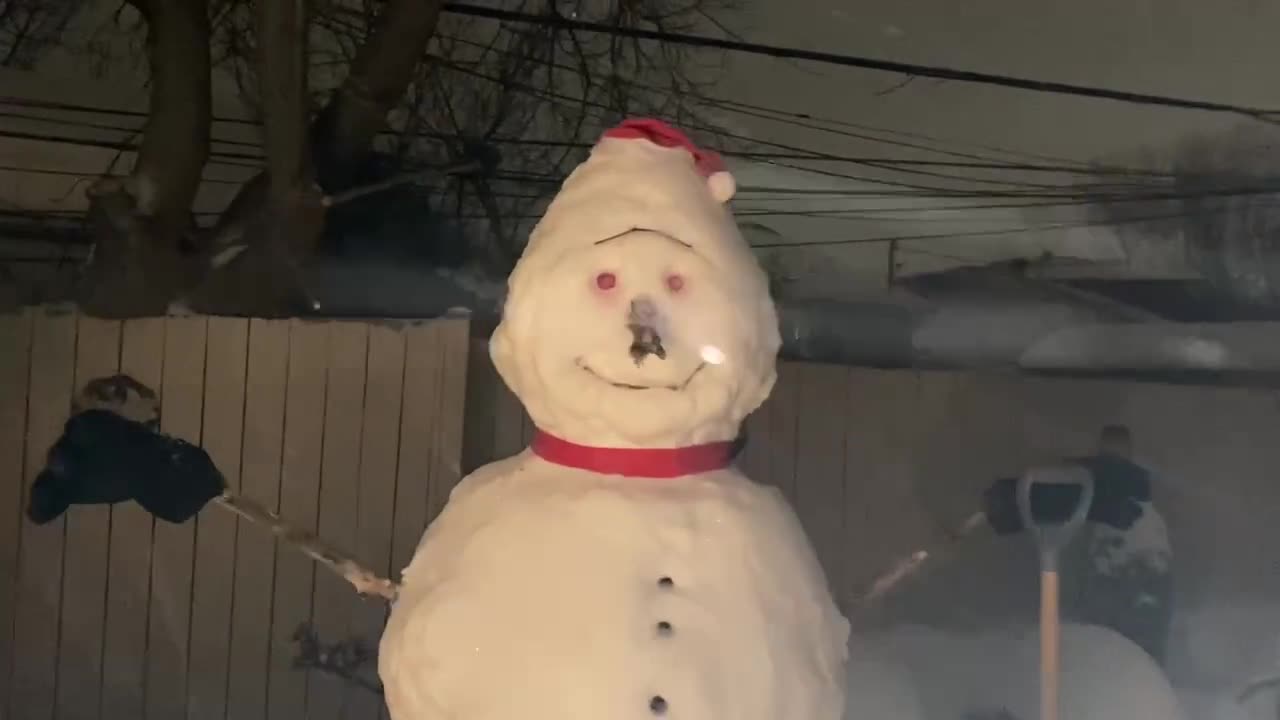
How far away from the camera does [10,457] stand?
793 millimetres

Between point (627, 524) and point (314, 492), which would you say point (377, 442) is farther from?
point (627, 524)

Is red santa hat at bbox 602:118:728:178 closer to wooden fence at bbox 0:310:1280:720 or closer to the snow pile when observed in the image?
wooden fence at bbox 0:310:1280:720

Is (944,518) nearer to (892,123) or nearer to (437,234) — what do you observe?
(892,123)

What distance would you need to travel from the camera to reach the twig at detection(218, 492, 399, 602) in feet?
1.95

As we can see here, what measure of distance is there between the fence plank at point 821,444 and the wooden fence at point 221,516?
0.23m

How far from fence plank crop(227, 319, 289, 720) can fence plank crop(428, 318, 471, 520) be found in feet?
0.33

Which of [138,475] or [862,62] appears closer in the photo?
[138,475]

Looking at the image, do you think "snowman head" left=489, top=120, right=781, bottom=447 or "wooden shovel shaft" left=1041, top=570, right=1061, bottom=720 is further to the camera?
"wooden shovel shaft" left=1041, top=570, right=1061, bottom=720

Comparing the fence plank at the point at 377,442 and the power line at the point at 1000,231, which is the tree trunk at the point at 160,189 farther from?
the power line at the point at 1000,231

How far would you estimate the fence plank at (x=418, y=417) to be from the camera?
2.68 ft

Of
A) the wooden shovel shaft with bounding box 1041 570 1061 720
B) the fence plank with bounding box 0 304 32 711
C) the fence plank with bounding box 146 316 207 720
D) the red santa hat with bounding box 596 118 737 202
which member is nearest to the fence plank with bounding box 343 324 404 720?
the fence plank with bounding box 146 316 207 720

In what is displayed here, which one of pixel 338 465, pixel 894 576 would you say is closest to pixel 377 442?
pixel 338 465

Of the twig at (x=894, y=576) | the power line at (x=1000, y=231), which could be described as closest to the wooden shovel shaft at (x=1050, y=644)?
the twig at (x=894, y=576)

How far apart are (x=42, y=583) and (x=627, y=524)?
0.48 metres
